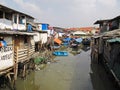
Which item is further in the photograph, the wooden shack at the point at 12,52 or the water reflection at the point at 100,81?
the water reflection at the point at 100,81

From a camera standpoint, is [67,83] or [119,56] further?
[67,83]

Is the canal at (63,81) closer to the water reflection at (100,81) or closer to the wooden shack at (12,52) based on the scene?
the water reflection at (100,81)

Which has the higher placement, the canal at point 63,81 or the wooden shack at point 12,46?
the wooden shack at point 12,46

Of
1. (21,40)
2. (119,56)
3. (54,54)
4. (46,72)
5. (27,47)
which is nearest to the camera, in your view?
(119,56)

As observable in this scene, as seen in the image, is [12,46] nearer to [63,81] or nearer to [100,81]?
[63,81]

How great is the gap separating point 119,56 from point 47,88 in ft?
19.4

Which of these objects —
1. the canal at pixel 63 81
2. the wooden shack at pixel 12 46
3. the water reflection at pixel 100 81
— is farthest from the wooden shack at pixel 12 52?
the water reflection at pixel 100 81

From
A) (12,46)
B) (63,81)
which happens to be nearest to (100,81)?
(63,81)

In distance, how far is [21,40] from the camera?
15.5 m

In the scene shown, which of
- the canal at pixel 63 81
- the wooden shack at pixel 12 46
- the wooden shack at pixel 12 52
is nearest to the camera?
the wooden shack at pixel 12 52

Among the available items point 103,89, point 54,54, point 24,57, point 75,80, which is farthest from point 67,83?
point 54,54

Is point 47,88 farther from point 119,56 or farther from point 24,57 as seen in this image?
point 119,56

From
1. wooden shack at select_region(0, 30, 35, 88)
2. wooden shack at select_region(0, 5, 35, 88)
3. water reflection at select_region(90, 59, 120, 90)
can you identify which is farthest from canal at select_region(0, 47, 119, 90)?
wooden shack at select_region(0, 30, 35, 88)

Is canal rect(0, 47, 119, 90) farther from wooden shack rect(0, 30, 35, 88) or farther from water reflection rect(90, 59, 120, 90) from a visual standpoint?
wooden shack rect(0, 30, 35, 88)
